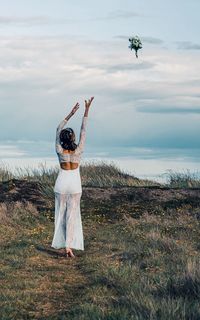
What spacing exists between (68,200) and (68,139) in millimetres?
1336

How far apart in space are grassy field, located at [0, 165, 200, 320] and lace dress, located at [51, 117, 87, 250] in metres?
0.33

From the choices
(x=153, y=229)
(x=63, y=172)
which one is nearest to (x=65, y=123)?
(x=63, y=172)

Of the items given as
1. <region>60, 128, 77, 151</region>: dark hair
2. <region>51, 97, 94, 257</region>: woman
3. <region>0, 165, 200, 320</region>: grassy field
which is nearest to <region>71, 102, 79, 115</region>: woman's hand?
<region>51, 97, 94, 257</region>: woman

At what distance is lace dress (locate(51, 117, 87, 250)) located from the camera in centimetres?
1445

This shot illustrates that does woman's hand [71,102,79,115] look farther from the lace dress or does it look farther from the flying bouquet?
the flying bouquet

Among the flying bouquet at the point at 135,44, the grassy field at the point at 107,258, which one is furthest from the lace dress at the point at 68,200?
the flying bouquet at the point at 135,44

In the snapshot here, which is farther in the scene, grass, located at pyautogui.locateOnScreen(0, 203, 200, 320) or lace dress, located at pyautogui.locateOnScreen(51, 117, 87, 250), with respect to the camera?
lace dress, located at pyautogui.locateOnScreen(51, 117, 87, 250)

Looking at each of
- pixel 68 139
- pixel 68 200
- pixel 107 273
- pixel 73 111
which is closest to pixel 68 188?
pixel 68 200

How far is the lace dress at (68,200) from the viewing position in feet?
47.4

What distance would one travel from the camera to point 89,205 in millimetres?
22984

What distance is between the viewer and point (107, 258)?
45.3ft

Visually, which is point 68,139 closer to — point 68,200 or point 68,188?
point 68,188

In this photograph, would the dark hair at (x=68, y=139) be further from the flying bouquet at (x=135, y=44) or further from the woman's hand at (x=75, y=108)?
the flying bouquet at (x=135, y=44)

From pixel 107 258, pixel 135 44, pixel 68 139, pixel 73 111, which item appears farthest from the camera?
pixel 135 44
